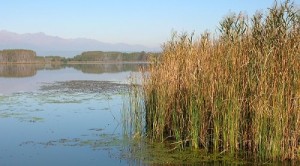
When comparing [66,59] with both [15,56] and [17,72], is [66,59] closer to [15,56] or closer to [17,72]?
[15,56]

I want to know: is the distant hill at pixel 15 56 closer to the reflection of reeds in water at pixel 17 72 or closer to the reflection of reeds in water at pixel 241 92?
the reflection of reeds in water at pixel 17 72

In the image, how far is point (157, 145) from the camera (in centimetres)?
795

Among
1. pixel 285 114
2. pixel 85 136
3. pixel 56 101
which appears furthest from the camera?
pixel 56 101

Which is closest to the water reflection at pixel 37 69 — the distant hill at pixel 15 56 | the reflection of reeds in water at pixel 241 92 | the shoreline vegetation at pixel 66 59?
the reflection of reeds in water at pixel 241 92

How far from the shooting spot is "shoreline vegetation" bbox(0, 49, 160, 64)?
106 m

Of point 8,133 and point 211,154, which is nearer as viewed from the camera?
point 211,154

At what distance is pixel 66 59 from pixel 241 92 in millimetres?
112212

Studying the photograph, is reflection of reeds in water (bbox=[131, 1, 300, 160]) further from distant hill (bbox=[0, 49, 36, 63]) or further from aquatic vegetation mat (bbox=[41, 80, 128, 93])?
distant hill (bbox=[0, 49, 36, 63])

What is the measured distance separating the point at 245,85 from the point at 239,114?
0.55 m

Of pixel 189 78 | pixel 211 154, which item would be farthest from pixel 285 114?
pixel 189 78

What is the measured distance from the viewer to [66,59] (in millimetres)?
115375

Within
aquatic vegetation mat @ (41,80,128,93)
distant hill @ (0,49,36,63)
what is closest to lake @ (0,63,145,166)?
aquatic vegetation mat @ (41,80,128,93)

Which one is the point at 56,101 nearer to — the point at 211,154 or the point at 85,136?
the point at 85,136

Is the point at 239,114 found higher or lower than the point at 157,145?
higher
